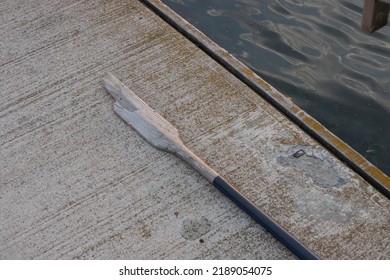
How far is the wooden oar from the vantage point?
3.96m

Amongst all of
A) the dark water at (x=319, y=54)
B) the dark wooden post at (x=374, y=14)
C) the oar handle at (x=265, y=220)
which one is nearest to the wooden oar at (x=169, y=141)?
the oar handle at (x=265, y=220)

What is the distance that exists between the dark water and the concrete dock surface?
1.04 metres

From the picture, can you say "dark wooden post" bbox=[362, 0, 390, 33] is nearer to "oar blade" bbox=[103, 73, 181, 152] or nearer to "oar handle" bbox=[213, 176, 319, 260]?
"oar handle" bbox=[213, 176, 319, 260]

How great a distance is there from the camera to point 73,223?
13.6 ft

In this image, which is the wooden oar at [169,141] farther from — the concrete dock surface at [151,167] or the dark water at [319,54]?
the dark water at [319,54]

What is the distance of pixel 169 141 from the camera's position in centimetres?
447

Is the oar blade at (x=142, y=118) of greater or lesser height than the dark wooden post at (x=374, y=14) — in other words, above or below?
below

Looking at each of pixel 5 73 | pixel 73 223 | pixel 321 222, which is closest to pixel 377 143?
pixel 321 222

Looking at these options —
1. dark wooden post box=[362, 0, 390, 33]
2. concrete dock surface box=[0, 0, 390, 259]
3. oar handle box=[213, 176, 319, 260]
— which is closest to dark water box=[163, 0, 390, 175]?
concrete dock surface box=[0, 0, 390, 259]

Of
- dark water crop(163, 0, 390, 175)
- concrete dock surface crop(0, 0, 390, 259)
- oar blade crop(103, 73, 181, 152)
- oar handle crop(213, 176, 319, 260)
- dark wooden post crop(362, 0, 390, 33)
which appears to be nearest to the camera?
dark wooden post crop(362, 0, 390, 33)

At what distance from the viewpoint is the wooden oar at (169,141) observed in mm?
3957

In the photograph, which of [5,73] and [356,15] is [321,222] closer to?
[5,73]

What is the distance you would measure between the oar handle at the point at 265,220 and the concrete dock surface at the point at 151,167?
0.18ft

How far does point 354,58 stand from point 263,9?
42.2 inches
